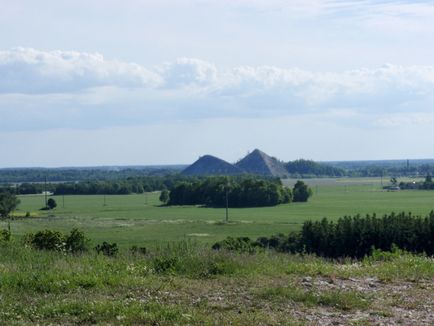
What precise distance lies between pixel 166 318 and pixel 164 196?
10263 cm

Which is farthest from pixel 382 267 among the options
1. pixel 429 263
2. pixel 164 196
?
pixel 164 196

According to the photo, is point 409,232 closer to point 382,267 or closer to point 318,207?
point 382,267

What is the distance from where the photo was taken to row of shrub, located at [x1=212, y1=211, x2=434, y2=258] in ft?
116

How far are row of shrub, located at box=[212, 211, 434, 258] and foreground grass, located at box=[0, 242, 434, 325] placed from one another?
858 inches

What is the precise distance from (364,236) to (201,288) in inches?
1171

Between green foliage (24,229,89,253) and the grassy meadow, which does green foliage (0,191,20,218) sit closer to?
green foliage (24,229,89,253)

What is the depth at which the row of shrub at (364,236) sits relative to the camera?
116 feet

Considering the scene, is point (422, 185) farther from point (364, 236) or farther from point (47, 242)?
point (47, 242)

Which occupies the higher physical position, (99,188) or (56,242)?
(56,242)

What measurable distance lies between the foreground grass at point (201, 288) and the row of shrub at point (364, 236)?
858 inches

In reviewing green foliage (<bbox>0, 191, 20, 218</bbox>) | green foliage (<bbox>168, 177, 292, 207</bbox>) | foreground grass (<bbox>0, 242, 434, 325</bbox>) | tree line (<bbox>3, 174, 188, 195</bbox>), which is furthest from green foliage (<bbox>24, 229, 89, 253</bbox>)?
tree line (<bbox>3, 174, 188, 195</bbox>)

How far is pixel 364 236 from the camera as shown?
3828 cm

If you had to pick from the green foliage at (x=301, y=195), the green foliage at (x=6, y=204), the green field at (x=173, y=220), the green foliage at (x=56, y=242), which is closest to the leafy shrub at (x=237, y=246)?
the green foliage at (x=56, y=242)

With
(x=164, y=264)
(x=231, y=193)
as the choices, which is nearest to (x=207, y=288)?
(x=164, y=264)
